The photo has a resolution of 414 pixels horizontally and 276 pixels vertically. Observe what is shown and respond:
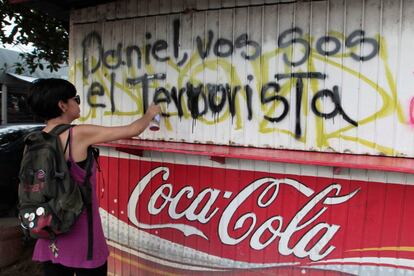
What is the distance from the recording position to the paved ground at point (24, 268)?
450cm

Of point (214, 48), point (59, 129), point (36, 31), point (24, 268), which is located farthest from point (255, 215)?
point (36, 31)

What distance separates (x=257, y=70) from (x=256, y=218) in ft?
3.73

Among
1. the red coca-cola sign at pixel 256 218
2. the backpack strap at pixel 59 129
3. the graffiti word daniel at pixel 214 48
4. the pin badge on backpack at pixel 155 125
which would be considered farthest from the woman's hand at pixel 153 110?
the backpack strap at pixel 59 129

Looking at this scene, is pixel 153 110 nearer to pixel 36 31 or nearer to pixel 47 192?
pixel 47 192

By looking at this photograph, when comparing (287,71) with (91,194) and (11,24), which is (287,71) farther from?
(11,24)

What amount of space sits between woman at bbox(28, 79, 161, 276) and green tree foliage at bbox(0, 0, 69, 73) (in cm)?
306

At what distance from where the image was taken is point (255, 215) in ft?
10.4

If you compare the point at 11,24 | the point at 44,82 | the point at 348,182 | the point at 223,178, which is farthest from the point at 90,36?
the point at 348,182

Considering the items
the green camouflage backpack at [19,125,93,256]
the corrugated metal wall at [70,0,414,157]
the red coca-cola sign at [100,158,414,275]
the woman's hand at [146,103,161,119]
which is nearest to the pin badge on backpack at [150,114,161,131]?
the corrugated metal wall at [70,0,414,157]

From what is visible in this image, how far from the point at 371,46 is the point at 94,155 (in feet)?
6.20

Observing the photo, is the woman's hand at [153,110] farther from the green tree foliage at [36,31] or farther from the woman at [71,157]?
the green tree foliage at [36,31]

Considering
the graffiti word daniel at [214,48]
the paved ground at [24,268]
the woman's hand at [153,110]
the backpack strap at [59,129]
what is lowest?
the paved ground at [24,268]

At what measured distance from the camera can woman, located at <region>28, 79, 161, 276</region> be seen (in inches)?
93.1

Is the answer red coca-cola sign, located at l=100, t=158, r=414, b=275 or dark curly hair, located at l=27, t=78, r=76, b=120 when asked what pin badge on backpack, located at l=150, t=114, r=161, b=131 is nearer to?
red coca-cola sign, located at l=100, t=158, r=414, b=275
